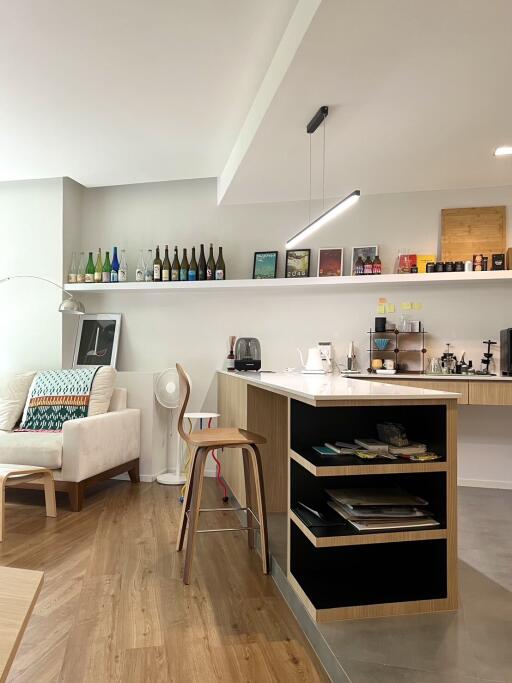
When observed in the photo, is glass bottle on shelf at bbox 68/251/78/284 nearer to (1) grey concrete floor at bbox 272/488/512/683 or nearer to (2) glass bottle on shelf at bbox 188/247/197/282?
(2) glass bottle on shelf at bbox 188/247/197/282

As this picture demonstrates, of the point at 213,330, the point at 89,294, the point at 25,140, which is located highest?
the point at 25,140

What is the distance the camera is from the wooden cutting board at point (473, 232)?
4.65 meters

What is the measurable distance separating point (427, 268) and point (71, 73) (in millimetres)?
3085

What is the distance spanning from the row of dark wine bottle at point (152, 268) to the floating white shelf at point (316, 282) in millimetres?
91

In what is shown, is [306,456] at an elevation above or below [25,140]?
below

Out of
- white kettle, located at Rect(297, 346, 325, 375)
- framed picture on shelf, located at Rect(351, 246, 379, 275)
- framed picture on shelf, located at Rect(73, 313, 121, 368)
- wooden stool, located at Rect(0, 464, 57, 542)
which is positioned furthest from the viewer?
framed picture on shelf, located at Rect(73, 313, 121, 368)

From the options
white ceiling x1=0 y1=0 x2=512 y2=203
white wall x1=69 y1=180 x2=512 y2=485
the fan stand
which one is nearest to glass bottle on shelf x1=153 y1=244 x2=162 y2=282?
white wall x1=69 y1=180 x2=512 y2=485

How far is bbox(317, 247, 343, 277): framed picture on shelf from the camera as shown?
4.93 m

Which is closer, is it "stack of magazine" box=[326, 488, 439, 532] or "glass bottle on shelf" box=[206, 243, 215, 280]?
"stack of magazine" box=[326, 488, 439, 532]

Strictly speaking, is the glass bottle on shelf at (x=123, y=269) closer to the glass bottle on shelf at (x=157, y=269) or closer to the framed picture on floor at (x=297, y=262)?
the glass bottle on shelf at (x=157, y=269)

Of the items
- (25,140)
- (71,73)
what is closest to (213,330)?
(25,140)

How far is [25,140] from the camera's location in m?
4.21

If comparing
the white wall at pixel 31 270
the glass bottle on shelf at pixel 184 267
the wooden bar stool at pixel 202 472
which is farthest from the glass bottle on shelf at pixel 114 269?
the wooden bar stool at pixel 202 472

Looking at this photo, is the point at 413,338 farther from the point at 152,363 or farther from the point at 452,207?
the point at 152,363
